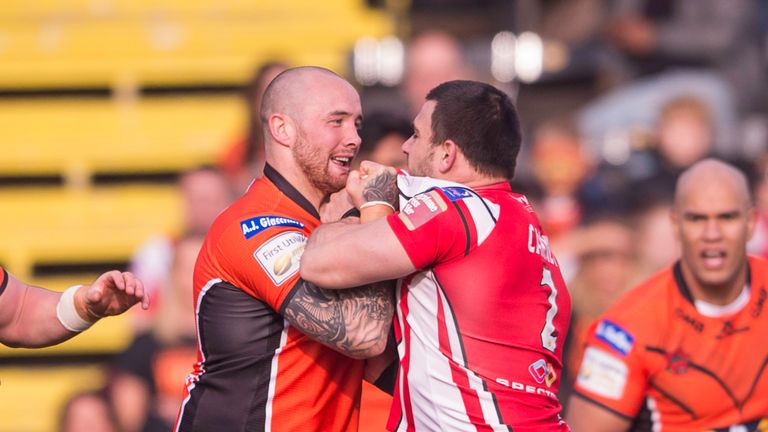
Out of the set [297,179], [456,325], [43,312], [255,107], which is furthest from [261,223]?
[255,107]

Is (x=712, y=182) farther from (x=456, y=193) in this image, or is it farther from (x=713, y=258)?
(x=456, y=193)

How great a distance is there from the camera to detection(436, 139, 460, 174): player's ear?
15.8 feet

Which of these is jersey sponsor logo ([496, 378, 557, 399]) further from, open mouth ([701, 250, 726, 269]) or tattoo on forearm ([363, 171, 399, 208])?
open mouth ([701, 250, 726, 269])

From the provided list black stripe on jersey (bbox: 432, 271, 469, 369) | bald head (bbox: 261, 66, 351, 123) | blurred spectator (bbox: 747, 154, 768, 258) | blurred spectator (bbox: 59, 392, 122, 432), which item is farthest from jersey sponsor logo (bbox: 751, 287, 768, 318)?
blurred spectator (bbox: 59, 392, 122, 432)

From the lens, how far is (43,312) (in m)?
5.17

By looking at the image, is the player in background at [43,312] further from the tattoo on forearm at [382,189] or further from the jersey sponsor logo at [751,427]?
the jersey sponsor logo at [751,427]

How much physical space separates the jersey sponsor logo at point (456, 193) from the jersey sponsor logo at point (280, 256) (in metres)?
0.55

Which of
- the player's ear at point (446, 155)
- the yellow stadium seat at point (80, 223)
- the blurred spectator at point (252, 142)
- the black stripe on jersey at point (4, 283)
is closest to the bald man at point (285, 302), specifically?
the player's ear at point (446, 155)

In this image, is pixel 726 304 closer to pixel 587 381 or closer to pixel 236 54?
pixel 587 381

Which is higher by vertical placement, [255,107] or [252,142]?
[255,107]

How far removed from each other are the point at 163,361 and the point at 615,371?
3.73 m

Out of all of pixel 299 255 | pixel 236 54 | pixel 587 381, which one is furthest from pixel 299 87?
pixel 236 54

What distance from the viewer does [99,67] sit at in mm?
12234

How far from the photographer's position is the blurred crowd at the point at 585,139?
8789mm
